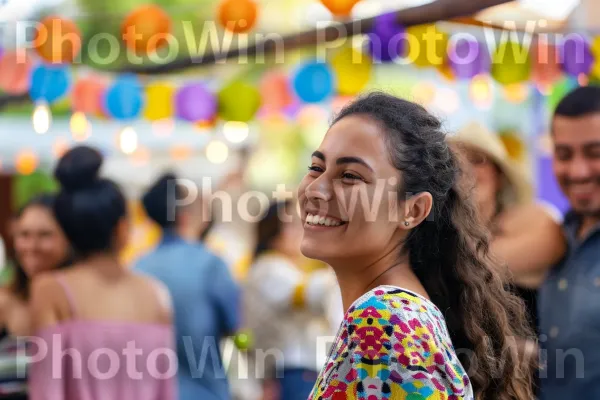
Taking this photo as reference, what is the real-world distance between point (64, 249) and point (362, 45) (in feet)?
4.84

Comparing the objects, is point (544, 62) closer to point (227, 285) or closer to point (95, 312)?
point (227, 285)

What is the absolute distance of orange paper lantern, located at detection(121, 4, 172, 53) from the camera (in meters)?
3.98

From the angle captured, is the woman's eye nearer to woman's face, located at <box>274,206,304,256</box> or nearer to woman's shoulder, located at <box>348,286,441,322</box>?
woman's shoulder, located at <box>348,286,441,322</box>

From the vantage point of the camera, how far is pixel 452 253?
1.91 m

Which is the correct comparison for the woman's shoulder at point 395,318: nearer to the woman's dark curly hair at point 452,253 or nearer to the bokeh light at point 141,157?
the woman's dark curly hair at point 452,253

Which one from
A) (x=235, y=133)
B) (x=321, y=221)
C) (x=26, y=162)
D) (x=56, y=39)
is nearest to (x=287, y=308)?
(x=56, y=39)

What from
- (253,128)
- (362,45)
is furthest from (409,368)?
(253,128)

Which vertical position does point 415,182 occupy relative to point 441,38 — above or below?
below

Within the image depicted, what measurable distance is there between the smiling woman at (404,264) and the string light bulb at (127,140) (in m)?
7.35

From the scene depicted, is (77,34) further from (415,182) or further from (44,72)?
(415,182)

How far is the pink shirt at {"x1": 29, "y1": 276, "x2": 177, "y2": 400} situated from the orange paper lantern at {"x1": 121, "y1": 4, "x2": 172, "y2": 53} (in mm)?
1201

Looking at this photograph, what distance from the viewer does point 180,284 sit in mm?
4500

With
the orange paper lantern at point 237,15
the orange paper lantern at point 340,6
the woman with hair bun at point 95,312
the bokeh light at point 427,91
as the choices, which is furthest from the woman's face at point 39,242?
the bokeh light at point 427,91

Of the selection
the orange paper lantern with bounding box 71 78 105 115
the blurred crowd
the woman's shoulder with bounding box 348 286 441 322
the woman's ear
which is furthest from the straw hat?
the orange paper lantern with bounding box 71 78 105 115
